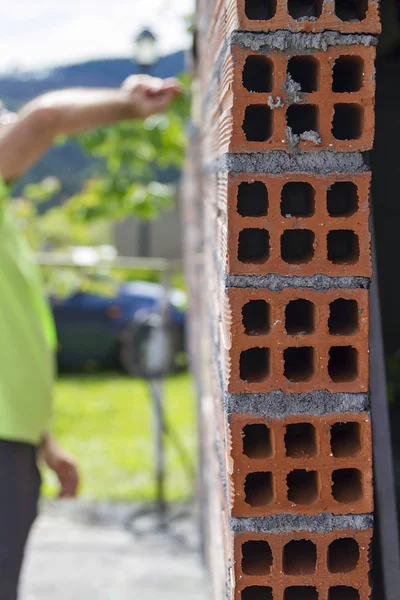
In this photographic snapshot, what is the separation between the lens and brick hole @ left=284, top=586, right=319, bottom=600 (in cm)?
142

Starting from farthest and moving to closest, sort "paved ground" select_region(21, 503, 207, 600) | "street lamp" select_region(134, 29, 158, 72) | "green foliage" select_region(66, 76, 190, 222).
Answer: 1. "green foliage" select_region(66, 76, 190, 222)
2. "street lamp" select_region(134, 29, 158, 72)
3. "paved ground" select_region(21, 503, 207, 600)

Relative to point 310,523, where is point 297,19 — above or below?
above

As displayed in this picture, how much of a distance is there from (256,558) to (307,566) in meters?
0.09

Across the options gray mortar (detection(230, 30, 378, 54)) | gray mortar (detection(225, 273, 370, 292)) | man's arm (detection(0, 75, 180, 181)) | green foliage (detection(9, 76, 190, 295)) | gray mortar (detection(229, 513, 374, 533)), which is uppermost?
green foliage (detection(9, 76, 190, 295))

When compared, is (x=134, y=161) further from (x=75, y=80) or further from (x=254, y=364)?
(x=254, y=364)

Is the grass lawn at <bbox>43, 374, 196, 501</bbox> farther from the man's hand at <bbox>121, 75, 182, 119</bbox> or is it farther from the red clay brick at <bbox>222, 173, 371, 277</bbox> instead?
the red clay brick at <bbox>222, 173, 371, 277</bbox>

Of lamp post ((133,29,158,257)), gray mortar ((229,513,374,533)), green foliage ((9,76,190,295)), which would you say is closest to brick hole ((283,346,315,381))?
gray mortar ((229,513,374,533))

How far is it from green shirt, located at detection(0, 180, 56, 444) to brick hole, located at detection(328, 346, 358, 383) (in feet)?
3.07

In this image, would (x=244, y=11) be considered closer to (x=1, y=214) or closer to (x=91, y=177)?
(x=1, y=214)

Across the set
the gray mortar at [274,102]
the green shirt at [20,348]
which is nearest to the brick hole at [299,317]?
the gray mortar at [274,102]

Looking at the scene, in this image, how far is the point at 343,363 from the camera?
4.73ft

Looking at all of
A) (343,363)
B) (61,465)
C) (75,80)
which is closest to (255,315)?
(343,363)

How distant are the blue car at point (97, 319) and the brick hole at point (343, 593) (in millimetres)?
8179

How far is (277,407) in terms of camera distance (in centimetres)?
135
